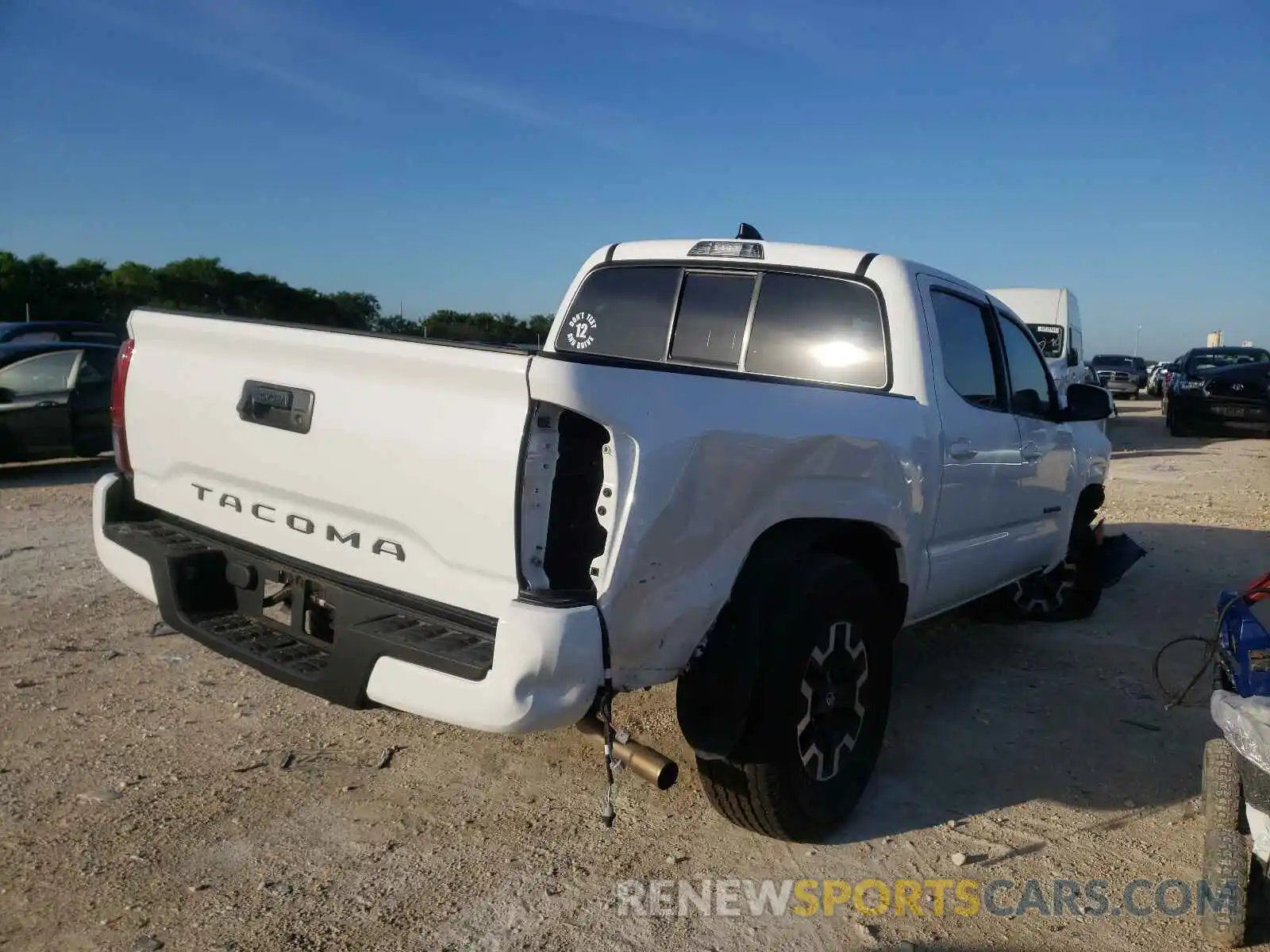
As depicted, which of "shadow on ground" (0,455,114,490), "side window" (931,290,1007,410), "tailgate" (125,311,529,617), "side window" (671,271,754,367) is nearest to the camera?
"tailgate" (125,311,529,617)

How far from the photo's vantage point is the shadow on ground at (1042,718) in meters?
3.67

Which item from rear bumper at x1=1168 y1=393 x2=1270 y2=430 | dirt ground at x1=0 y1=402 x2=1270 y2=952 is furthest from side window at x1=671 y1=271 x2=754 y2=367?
rear bumper at x1=1168 y1=393 x2=1270 y2=430

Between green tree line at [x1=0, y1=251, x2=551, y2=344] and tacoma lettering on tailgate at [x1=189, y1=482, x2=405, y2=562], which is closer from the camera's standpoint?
tacoma lettering on tailgate at [x1=189, y1=482, x2=405, y2=562]

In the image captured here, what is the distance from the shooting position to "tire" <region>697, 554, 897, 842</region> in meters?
2.90

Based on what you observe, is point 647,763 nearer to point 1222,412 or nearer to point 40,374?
point 40,374

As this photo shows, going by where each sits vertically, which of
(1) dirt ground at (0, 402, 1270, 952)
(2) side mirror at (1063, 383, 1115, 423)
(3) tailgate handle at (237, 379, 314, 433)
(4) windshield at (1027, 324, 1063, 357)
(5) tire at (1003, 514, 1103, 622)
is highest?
(4) windshield at (1027, 324, 1063, 357)

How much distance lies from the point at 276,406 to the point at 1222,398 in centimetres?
1724

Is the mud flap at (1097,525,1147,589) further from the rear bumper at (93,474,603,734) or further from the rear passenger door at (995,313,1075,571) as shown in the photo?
the rear bumper at (93,474,603,734)

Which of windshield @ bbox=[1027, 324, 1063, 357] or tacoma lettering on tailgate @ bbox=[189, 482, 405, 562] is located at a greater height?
windshield @ bbox=[1027, 324, 1063, 357]

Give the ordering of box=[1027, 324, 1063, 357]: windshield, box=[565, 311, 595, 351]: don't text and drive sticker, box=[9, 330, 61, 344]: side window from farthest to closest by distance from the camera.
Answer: box=[1027, 324, 1063, 357]: windshield, box=[9, 330, 61, 344]: side window, box=[565, 311, 595, 351]: don't text and drive sticker

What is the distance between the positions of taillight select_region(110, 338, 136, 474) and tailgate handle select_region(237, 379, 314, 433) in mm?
773

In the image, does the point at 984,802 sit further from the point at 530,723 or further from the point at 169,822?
the point at 169,822

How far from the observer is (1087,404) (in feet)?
16.4

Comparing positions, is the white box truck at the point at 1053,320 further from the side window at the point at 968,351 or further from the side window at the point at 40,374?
the side window at the point at 40,374
